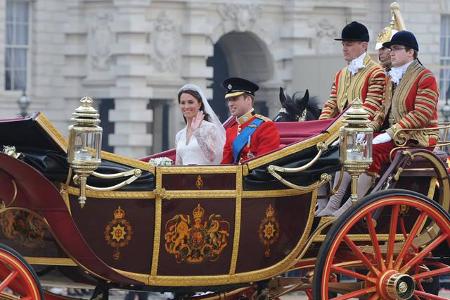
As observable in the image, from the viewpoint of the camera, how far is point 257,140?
10914mm

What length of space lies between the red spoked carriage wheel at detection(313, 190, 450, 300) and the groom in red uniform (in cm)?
77

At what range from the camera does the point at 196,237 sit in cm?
1032

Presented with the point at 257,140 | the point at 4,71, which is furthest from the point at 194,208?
the point at 4,71

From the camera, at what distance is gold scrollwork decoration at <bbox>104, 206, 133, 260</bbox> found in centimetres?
1009

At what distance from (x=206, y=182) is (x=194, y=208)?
0.18m

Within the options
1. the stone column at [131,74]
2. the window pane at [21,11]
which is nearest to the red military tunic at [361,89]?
the stone column at [131,74]

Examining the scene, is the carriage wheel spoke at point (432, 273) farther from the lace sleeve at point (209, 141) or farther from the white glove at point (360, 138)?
the lace sleeve at point (209, 141)

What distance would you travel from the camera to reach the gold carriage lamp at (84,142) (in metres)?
9.72

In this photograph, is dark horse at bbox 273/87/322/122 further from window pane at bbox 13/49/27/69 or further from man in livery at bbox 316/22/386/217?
window pane at bbox 13/49/27/69

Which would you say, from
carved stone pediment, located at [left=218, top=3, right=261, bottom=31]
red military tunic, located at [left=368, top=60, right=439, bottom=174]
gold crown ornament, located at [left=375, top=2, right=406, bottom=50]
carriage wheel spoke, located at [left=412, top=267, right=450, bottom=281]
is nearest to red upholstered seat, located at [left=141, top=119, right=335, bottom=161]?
red military tunic, located at [left=368, top=60, right=439, bottom=174]

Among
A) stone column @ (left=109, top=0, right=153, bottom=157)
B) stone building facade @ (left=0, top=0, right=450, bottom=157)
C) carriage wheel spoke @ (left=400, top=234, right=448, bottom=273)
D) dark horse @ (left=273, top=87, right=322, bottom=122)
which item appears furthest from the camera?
stone building facade @ (left=0, top=0, right=450, bottom=157)

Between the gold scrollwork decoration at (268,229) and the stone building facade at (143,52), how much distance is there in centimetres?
2108

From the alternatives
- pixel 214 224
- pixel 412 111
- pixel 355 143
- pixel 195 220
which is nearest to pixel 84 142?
pixel 195 220

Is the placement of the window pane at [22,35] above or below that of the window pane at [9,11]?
below
